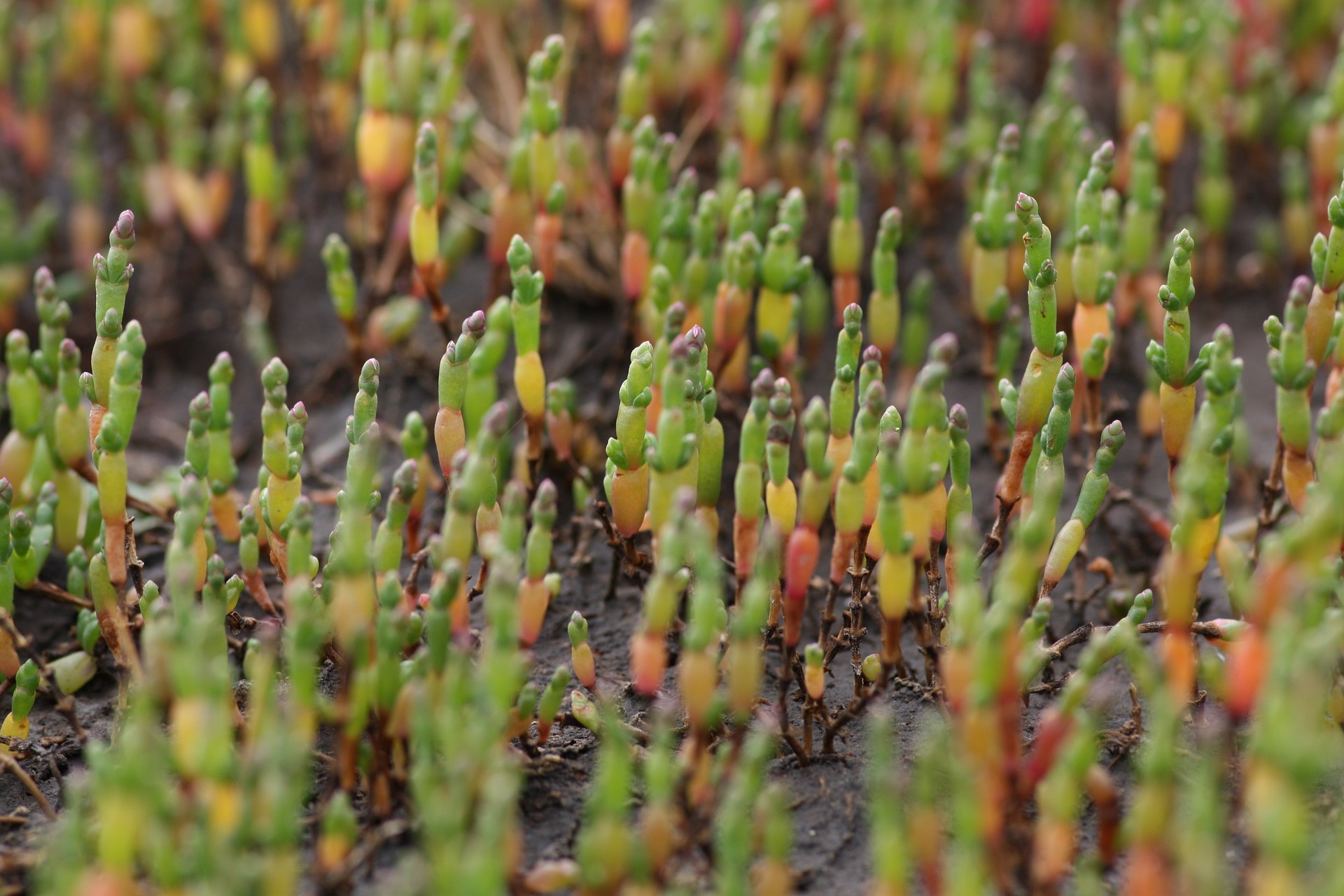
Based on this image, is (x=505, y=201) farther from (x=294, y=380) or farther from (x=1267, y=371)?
(x=1267, y=371)

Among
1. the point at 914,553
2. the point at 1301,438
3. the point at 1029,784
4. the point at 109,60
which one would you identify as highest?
the point at 109,60

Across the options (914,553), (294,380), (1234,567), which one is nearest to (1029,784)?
(914,553)

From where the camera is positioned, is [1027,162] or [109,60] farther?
[109,60]

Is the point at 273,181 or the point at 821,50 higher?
the point at 821,50

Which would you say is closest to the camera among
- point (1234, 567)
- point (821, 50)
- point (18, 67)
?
point (1234, 567)

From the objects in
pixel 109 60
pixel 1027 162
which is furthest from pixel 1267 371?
pixel 109 60

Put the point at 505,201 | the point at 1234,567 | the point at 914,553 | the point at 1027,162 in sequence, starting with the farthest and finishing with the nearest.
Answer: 1. the point at 1027,162
2. the point at 505,201
3. the point at 1234,567
4. the point at 914,553
